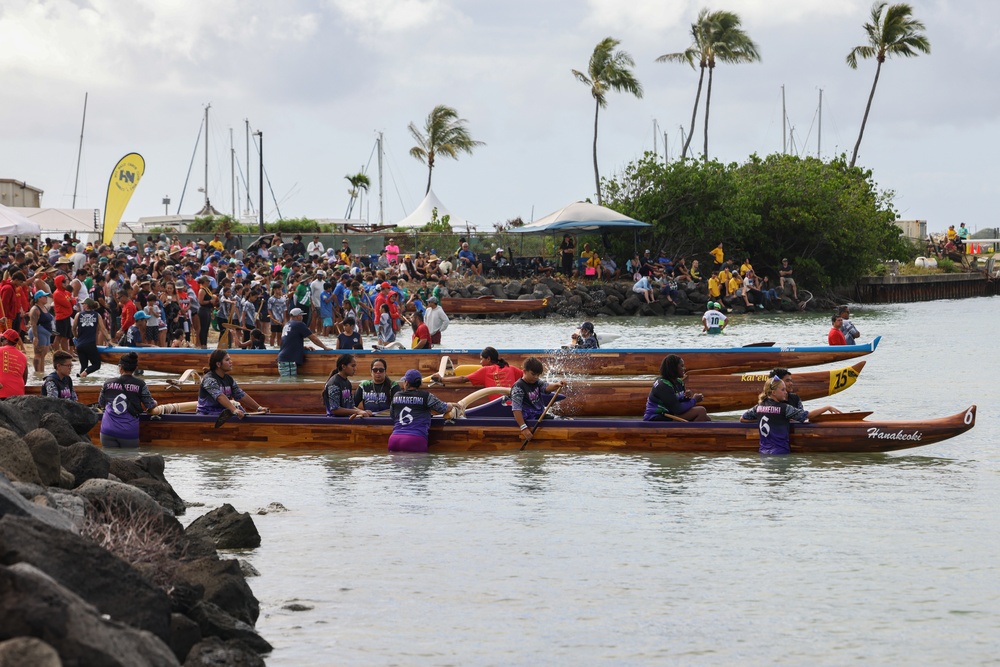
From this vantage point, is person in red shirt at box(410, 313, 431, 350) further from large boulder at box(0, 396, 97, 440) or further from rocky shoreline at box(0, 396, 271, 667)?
rocky shoreline at box(0, 396, 271, 667)

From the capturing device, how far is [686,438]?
14797mm

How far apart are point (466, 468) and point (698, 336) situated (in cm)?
2255

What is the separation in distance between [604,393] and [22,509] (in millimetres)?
11897

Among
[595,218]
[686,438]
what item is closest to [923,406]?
[686,438]

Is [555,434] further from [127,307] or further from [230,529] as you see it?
[127,307]

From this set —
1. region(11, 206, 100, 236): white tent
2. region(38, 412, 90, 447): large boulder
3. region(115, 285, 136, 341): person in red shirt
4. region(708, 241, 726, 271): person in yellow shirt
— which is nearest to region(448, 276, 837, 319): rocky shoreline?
region(708, 241, 726, 271): person in yellow shirt

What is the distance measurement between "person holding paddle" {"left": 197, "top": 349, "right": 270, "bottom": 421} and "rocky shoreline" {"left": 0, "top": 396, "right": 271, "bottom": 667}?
3.22 m

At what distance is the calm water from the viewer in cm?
858

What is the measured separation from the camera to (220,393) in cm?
1590

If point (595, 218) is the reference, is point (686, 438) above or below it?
below

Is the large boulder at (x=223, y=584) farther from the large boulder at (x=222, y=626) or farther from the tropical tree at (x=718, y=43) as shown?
the tropical tree at (x=718, y=43)

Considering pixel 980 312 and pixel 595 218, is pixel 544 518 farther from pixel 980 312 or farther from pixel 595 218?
pixel 980 312

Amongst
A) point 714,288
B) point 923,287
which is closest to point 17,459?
point 714,288

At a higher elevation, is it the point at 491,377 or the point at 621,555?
the point at 491,377
